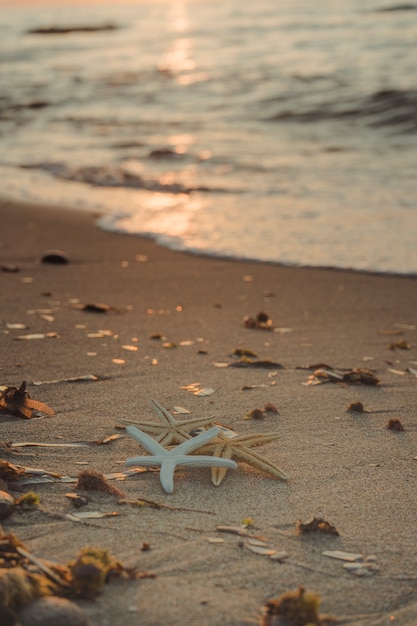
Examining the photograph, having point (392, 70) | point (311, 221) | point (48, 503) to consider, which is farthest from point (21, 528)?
point (392, 70)

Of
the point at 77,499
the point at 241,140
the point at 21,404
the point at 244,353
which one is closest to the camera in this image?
the point at 77,499

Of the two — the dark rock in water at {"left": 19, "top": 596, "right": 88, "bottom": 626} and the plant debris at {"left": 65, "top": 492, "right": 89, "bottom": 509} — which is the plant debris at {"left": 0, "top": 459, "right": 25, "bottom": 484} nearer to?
the plant debris at {"left": 65, "top": 492, "right": 89, "bottom": 509}

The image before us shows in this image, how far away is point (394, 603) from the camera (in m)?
2.39

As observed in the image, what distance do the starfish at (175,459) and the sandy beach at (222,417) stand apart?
70 mm

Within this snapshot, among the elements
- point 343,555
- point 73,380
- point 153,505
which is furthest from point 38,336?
point 343,555

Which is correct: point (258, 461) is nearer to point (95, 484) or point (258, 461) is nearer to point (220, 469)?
point (220, 469)

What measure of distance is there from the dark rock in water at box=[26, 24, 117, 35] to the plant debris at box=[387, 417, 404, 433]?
42.5 metres

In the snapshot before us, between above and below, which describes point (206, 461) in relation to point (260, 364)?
above

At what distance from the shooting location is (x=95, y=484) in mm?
2859

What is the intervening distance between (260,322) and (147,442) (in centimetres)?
223

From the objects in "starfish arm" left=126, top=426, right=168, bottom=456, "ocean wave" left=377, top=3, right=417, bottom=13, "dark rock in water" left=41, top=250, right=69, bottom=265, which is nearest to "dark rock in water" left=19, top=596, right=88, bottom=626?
"starfish arm" left=126, top=426, right=168, bottom=456

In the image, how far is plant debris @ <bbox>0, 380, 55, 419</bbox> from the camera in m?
3.50

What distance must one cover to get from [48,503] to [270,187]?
7.29m

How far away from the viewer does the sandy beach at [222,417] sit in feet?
8.00
